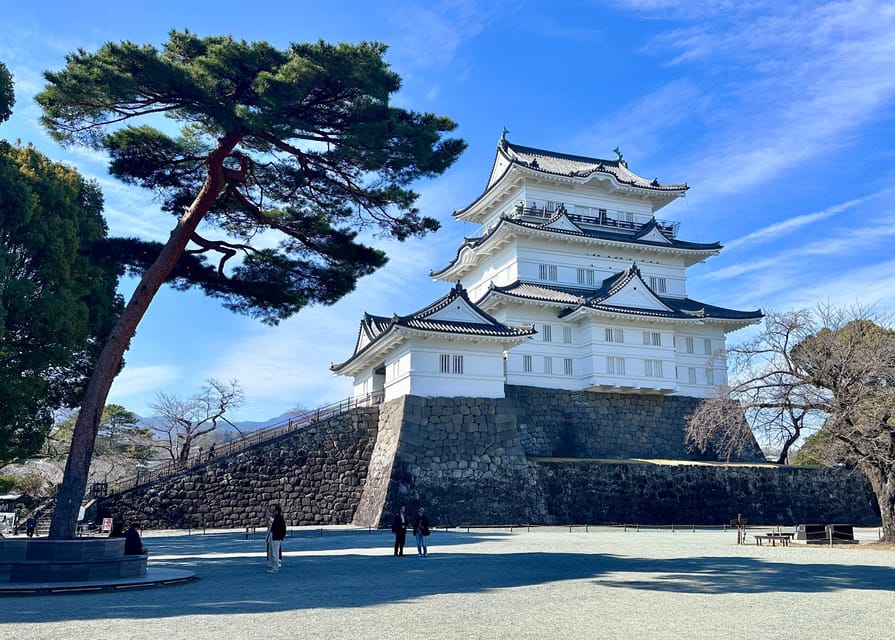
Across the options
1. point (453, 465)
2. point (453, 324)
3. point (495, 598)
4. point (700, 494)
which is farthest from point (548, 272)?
point (495, 598)

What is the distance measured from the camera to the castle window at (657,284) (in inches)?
1495

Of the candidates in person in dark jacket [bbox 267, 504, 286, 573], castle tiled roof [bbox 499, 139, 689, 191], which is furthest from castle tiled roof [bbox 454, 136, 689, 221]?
person in dark jacket [bbox 267, 504, 286, 573]

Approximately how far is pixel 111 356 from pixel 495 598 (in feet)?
31.9

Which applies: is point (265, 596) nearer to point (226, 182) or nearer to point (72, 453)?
point (72, 453)

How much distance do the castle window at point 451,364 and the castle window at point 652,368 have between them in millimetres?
10845

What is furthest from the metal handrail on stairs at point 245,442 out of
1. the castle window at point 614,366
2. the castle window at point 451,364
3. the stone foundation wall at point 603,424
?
the castle window at point 614,366

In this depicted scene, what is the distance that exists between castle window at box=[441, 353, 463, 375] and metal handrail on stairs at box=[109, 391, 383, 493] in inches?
160

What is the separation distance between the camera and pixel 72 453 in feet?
45.9

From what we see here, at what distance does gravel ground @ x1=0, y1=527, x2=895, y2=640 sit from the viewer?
7.74m

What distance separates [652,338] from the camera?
34062 millimetres

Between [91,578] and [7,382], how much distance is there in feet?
27.2

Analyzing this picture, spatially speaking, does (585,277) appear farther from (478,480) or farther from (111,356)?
(111,356)

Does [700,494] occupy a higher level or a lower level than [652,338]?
lower

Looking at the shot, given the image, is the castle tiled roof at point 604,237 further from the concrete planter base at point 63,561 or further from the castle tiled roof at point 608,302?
the concrete planter base at point 63,561
